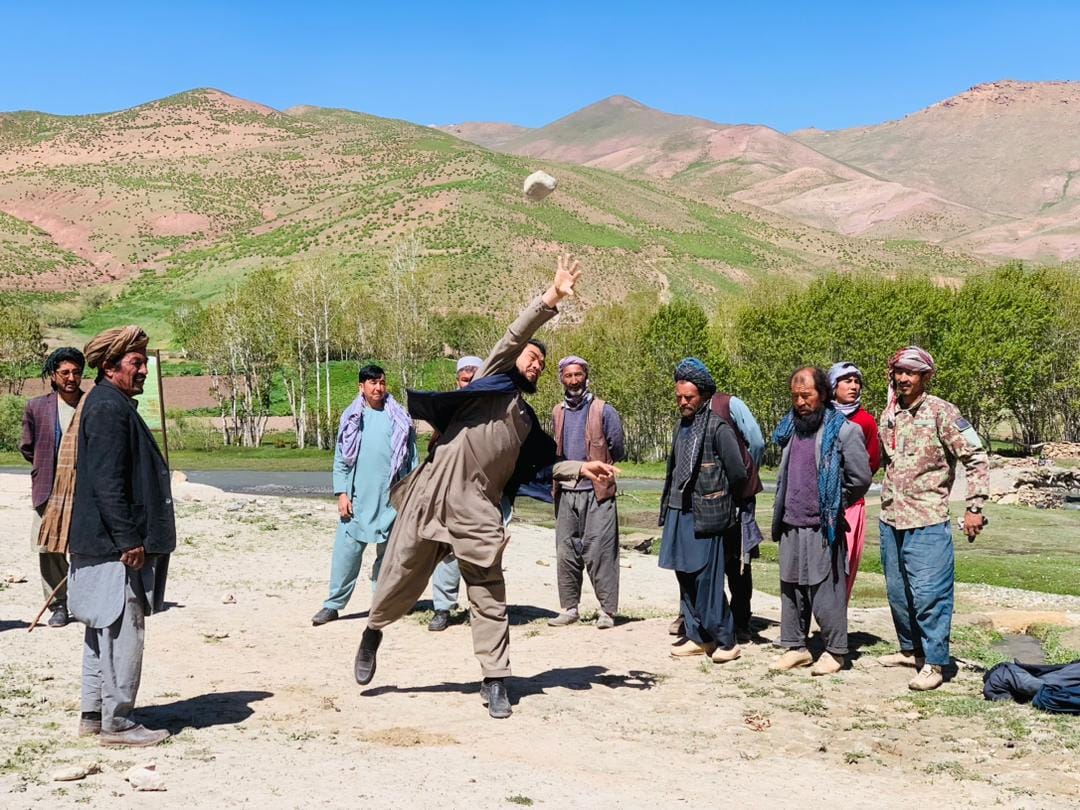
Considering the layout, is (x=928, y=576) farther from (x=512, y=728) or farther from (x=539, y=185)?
(x=539, y=185)

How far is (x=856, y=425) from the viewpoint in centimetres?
739

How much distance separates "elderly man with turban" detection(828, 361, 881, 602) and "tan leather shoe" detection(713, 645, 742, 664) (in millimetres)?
902

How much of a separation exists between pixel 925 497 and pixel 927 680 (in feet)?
3.80

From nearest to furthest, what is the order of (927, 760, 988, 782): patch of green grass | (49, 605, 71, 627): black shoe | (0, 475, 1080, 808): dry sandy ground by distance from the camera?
1. (0, 475, 1080, 808): dry sandy ground
2. (927, 760, 988, 782): patch of green grass
3. (49, 605, 71, 627): black shoe

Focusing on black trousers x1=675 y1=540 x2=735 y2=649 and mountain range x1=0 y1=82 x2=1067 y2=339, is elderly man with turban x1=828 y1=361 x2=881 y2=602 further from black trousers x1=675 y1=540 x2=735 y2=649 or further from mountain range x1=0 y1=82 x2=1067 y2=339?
mountain range x1=0 y1=82 x2=1067 y2=339

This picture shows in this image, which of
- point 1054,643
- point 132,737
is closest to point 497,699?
point 132,737

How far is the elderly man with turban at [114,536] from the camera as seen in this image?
17.7ft

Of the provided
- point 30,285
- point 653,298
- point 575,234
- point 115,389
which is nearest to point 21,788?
point 115,389

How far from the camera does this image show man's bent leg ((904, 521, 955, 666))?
7.02 meters

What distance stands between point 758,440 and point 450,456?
9.31ft

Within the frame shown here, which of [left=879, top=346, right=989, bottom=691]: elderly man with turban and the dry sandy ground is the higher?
[left=879, top=346, right=989, bottom=691]: elderly man with turban

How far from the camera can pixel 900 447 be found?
23.6 ft

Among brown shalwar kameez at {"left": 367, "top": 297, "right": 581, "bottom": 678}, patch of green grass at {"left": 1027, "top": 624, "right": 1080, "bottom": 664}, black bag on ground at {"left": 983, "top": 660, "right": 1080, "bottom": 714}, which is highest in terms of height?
brown shalwar kameez at {"left": 367, "top": 297, "right": 581, "bottom": 678}

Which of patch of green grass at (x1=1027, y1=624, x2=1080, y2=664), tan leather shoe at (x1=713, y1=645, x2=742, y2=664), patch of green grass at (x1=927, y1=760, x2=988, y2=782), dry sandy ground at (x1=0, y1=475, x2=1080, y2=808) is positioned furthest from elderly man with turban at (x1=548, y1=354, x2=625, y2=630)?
→ patch of green grass at (x1=927, y1=760, x2=988, y2=782)
